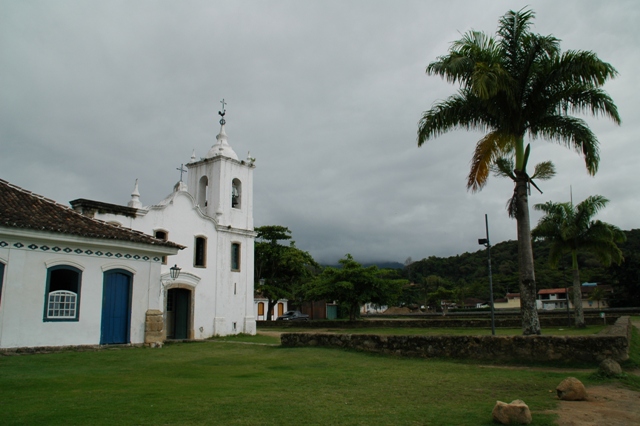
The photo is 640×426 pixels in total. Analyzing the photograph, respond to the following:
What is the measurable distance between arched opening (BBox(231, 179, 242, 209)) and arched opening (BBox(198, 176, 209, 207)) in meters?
1.31

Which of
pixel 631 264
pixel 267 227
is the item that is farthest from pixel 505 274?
pixel 267 227

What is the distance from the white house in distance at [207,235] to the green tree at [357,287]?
6599mm

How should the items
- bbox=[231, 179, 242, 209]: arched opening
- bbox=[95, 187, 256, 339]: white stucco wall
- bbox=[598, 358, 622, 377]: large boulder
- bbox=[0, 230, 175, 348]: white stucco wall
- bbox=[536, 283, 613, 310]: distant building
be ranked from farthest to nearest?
bbox=[536, 283, 613, 310]: distant building → bbox=[231, 179, 242, 209]: arched opening → bbox=[95, 187, 256, 339]: white stucco wall → bbox=[0, 230, 175, 348]: white stucco wall → bbox=[598, 358, 622, 377]: large boulder

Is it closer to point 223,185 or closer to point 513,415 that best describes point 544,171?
point 513,415

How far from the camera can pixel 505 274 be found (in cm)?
7088

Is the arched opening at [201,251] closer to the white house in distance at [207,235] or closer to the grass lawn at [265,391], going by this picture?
the white house in distance at [207,235]

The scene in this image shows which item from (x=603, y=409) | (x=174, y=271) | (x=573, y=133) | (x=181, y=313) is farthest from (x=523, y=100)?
(x=181, y=313)

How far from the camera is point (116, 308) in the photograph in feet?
53.5

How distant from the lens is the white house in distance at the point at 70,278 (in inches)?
546

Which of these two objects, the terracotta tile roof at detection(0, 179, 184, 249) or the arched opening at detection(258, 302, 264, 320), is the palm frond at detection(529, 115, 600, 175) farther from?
the arched opening at detection(258, 302, 264, 320)

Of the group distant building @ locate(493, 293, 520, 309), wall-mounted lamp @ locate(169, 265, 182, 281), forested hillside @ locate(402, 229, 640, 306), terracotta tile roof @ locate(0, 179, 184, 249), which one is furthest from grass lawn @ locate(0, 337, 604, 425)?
distant building @ locate(493, 293, 520, 309)

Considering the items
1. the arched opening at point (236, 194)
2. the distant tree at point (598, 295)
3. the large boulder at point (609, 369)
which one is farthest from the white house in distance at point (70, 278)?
the distant tree at point (598, 295)

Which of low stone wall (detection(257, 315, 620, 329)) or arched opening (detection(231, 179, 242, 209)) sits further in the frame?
low stone wall (detection(257, 315, 620, 329))

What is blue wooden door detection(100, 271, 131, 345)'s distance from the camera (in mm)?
15961
